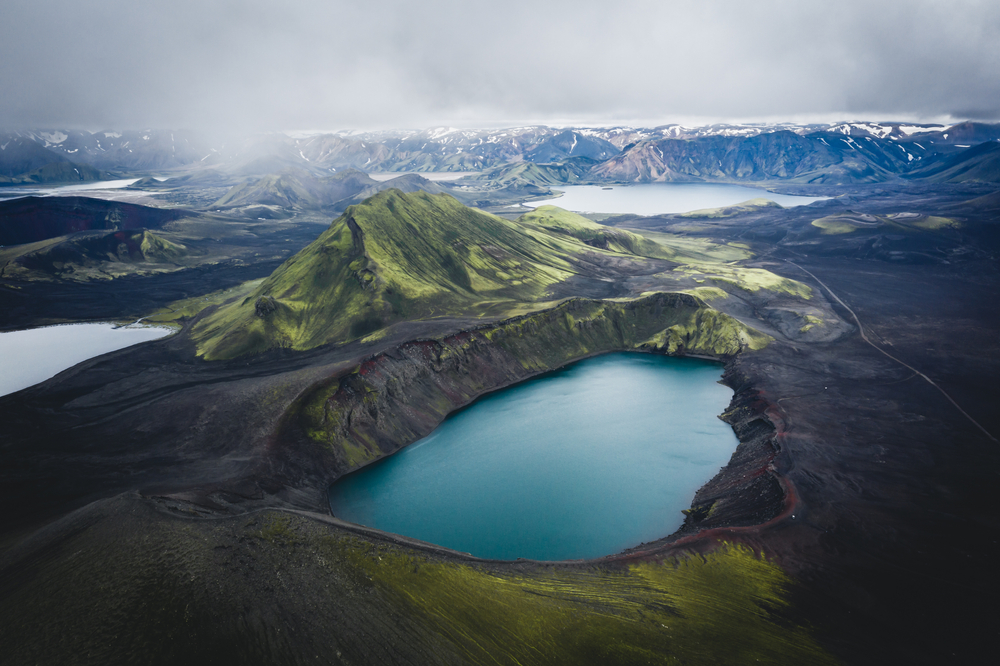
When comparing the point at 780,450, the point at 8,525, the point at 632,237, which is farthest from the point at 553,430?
the point at 632,237

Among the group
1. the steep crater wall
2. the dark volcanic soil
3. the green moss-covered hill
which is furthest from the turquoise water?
the green moss-covered hill

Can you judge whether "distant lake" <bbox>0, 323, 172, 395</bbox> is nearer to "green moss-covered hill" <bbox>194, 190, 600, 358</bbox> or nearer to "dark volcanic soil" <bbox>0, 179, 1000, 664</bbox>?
"dark volcanic soil" <bbox>0, 179, 1000, 664</bbox>

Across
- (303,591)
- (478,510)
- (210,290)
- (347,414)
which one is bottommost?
(478,510)

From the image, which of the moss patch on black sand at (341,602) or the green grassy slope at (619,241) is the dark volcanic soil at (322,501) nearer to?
the moss patch on black sand at (341,602)

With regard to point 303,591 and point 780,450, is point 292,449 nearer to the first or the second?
point 303,591

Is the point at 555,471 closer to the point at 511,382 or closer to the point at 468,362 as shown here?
the point at 511,382

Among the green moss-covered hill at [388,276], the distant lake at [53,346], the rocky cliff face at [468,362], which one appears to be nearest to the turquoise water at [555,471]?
the rocky cliff face at [468,362]
